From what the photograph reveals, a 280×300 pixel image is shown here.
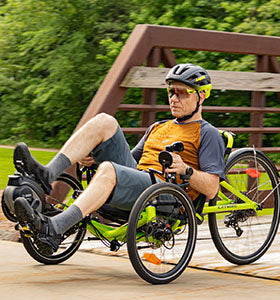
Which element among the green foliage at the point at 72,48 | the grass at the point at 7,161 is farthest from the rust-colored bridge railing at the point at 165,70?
the green foliage at the point at 72,48

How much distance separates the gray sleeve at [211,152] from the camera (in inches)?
181

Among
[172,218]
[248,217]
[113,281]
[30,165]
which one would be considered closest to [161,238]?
[172,218]

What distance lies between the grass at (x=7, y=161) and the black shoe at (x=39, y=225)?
5.28 m

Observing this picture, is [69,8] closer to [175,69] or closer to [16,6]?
[16,6]

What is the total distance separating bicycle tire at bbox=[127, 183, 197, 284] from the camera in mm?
4188

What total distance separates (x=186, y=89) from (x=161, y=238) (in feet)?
3.19

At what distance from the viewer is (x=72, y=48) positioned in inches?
701

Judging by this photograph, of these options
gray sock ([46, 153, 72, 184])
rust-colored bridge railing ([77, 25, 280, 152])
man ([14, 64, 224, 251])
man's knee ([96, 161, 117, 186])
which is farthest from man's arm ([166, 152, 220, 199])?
rust-colored bridge railing ([77, 25, 280, 152])

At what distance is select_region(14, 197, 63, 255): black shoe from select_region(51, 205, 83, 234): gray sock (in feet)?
0.10

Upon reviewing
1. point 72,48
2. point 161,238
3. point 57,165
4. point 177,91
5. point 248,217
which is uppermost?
point 177,91

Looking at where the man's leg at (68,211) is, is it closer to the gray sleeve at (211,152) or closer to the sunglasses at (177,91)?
the gray sleeve at (211,152)

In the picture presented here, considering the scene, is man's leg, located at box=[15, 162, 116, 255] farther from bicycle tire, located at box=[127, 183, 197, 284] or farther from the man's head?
the man's head

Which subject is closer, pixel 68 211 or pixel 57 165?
pixel 68 211

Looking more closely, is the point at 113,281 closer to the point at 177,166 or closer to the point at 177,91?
the point at 177,166
